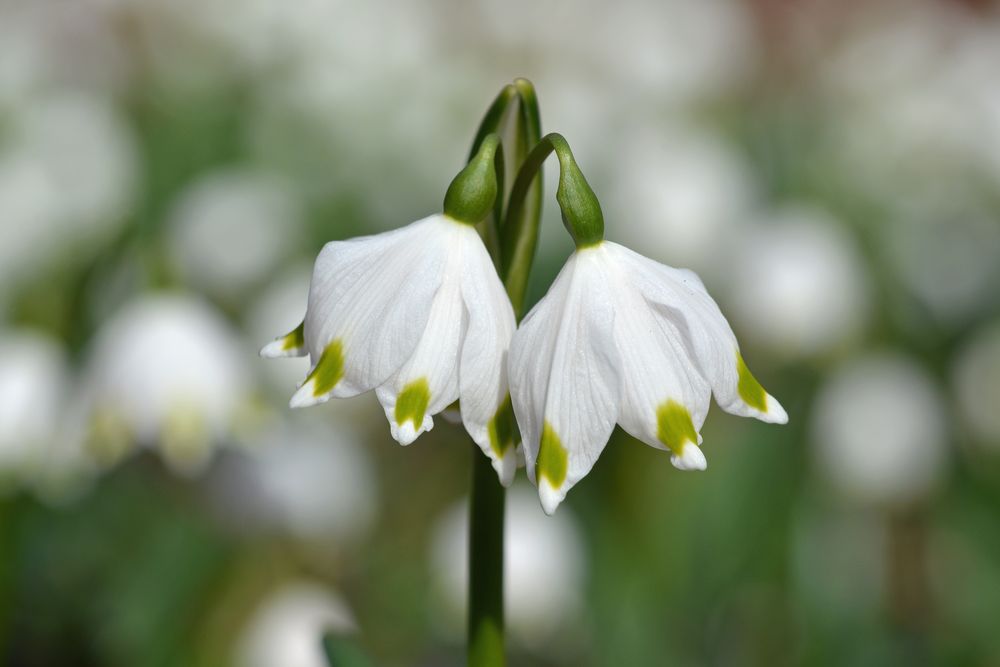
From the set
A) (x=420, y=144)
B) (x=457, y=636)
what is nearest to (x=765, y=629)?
(x=457, y=636)

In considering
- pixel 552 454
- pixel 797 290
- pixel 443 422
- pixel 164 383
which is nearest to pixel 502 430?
pixel 552 454

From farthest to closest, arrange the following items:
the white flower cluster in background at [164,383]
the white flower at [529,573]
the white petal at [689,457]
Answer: the white flower at [529,573] < the white flower cluster in background at [164,383] < the white petal at [689,457]

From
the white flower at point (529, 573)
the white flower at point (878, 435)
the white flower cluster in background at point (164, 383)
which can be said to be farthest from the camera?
the white flower at point (878, 435)

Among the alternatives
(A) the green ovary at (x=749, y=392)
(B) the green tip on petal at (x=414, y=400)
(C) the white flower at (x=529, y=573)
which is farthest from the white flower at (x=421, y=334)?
(C) the white flower at (x=529, y=573)

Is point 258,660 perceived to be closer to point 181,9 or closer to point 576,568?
point 576,568

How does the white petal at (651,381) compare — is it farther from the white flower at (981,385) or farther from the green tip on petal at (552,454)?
the white flower at (981,385)
